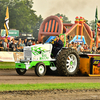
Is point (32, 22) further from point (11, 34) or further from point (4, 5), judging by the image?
point (11, 34)

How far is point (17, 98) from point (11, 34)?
2429 inches

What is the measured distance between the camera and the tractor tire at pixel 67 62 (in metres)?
12.6

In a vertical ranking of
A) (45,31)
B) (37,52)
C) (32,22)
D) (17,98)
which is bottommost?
(17,98)

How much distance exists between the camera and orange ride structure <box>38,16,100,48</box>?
34250 mm

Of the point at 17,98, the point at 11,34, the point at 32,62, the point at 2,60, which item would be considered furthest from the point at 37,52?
the point at 11,34

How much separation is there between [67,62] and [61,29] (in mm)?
20765

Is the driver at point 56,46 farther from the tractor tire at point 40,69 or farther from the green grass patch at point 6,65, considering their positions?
the green grass patch at point 6,65

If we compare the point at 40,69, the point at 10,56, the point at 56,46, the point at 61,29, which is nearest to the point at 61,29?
the point at 61,29

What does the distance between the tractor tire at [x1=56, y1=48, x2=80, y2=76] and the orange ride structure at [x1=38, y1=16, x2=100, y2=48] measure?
2064 cm

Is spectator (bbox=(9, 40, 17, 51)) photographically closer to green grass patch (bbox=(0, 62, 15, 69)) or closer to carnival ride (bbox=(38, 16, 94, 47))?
green grass patch (bbox=(0, 62, 15, 69))

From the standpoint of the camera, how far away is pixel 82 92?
25.5ft

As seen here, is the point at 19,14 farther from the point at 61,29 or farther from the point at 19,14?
the point at 61,29

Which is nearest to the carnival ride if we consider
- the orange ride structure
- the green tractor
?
the orange ride structure

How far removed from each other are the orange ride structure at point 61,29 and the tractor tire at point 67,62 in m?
20.6
